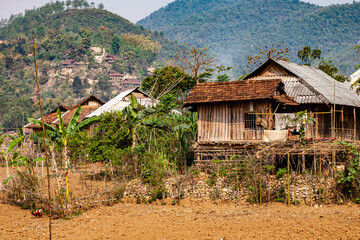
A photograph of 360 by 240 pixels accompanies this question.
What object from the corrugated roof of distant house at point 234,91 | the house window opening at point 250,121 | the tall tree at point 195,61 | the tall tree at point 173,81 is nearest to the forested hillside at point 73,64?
the tall tree at point 173,81

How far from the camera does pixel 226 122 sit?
64.2 ft

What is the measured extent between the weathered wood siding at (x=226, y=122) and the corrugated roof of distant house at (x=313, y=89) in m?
3.72

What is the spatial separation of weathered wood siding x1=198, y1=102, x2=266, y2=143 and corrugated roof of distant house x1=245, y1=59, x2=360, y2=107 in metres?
3.72

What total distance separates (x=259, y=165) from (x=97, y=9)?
19021 centimetres

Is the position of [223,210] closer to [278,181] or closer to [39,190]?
[278,181]

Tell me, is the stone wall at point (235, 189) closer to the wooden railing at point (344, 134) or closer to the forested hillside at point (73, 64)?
the wooden railing at point (344, 134)

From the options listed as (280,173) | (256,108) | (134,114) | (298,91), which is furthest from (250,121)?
(134,114)

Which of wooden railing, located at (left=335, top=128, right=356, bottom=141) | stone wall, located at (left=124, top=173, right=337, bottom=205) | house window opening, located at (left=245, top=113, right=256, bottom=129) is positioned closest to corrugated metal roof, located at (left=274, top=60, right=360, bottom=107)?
wooden railing, located at (left=335, top=128, right=356, bottom=141)

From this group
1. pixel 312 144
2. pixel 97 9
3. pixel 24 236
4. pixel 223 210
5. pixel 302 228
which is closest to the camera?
pixel 302 228

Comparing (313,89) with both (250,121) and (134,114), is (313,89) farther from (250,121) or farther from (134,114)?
(134,114)

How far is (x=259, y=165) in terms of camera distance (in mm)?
17641

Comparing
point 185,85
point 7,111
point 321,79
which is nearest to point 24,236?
point 321,79

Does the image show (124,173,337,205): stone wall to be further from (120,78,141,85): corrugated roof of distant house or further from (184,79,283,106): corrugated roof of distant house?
(120,78,141,85): corrugated roof of distant house

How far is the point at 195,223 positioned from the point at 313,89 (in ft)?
35.8
